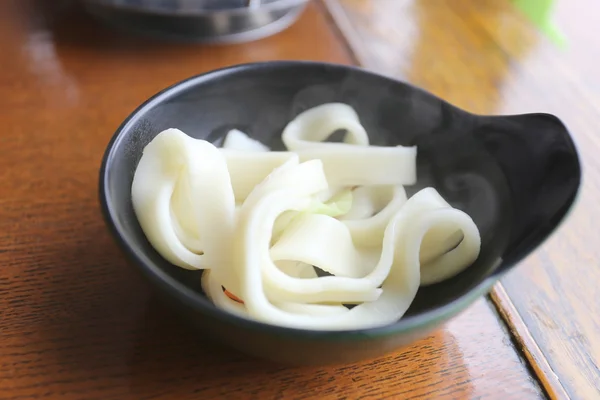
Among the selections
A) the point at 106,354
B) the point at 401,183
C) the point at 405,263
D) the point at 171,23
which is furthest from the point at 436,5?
the point at 106,354

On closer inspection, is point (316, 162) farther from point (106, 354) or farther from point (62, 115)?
point (62, 115)

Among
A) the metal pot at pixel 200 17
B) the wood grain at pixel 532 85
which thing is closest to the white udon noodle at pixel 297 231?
the wood grain at pixel 532 85

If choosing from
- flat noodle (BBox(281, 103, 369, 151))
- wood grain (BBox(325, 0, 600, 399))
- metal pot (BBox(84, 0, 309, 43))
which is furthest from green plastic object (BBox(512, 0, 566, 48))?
flat noodle (BBox(281, 103, 369, 151))

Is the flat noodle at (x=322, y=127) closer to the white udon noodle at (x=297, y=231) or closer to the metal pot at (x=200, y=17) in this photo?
the white udon noodle at (x=297, y=231)

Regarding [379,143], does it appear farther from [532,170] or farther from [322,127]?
[532,170]

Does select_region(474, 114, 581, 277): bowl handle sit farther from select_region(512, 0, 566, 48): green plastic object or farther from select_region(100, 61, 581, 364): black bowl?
select_region(512, 0, 566, 48): green plastic object

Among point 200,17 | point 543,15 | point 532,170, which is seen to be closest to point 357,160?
point 532,170
